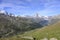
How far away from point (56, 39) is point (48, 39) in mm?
3787

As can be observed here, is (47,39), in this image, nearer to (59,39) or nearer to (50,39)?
(50,39)

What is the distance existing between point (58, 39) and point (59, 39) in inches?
20.3

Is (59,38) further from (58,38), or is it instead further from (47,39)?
(47,39)

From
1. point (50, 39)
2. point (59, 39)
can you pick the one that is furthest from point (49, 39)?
point (59, 39)

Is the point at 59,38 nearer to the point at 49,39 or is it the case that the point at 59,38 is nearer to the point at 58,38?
the point at 58,38

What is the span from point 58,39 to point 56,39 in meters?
1.00

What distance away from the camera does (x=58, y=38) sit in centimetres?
6788

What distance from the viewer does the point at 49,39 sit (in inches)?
2650

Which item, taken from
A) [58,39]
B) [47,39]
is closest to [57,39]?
[58,39]

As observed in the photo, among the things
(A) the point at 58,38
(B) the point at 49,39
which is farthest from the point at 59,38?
(B) the point at 49,39

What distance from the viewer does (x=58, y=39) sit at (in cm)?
6638

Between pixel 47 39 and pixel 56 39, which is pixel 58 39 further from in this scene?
pixel 47 39

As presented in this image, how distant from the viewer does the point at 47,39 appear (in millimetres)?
66688

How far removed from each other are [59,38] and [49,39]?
4907 mm
